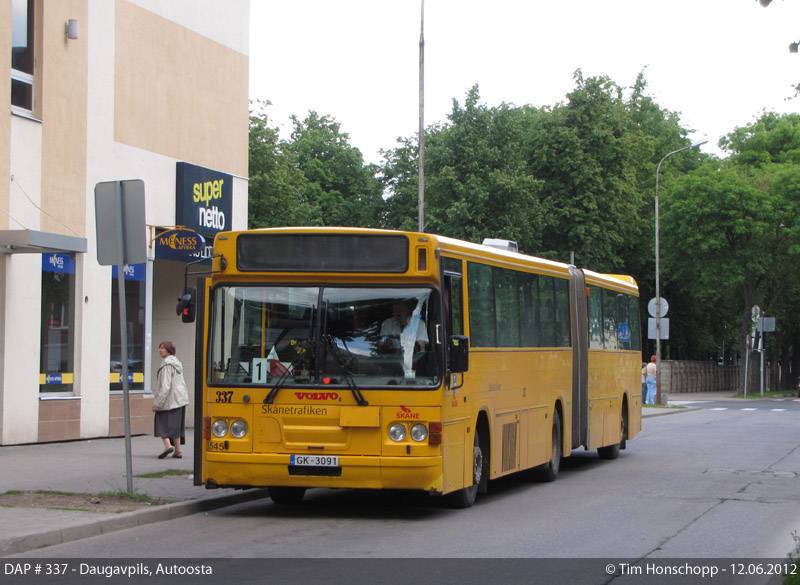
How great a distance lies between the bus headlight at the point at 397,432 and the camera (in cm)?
1092

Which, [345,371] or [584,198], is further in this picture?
[584,198]

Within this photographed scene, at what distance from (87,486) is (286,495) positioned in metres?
2.23

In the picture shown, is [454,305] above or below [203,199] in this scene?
below

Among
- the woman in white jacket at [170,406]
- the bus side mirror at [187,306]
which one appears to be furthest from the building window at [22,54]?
the bus side mirror at [187,306]

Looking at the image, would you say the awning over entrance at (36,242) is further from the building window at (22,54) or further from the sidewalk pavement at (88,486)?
the sidewalk pavement at (88,486)

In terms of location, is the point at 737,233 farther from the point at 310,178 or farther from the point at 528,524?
the point at 528,524

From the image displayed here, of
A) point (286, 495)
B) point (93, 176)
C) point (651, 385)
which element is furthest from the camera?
point (651, 385)

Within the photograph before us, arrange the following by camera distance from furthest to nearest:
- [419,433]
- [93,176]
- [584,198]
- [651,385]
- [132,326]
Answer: [584,198]
[651,385]
[132,326]
[93,176]
[419,433]

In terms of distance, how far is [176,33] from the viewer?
22.4 metres

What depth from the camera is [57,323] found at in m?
19.1

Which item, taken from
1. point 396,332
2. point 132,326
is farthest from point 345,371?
point 132,326

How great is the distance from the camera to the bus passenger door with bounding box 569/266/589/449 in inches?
671

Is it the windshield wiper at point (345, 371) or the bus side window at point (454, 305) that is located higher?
the bus side window at point (454, 305)

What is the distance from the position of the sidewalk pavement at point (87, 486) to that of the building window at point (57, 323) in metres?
1.12
